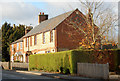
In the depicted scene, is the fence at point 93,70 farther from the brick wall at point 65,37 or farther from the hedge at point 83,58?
the brick wall at point 65,37

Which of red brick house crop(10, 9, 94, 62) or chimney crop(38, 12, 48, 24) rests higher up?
chimney crop(38, 12, 48, 24)

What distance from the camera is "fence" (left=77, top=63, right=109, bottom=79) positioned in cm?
1964

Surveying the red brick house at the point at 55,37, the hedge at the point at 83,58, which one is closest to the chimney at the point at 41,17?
the red brick house at the point at 55,37

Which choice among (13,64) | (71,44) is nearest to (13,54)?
(13,64)

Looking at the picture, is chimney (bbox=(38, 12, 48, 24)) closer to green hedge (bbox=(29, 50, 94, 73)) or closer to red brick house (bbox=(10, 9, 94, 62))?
red brick house (bbox=(10, 9, 94, 62))

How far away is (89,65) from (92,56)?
2811 millimetres

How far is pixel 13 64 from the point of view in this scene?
150 feet

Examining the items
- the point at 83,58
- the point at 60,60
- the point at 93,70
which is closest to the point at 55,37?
the point at 60,60

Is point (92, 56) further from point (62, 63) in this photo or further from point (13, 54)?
point (13, 54)

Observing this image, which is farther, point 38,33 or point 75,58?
point 38,33

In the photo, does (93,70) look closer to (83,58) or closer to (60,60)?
(83,58)

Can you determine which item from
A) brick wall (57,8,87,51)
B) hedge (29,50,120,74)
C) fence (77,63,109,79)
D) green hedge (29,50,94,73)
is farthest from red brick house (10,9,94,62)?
fence (77,63,109,79)

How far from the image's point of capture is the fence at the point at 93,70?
64.4 ft

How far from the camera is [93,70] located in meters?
21.3
